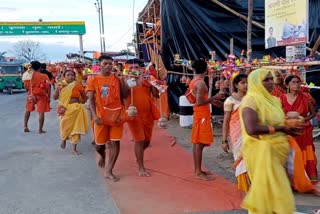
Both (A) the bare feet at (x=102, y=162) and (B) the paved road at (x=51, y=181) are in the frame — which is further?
(A) the bare feet at (x=102, y=162)

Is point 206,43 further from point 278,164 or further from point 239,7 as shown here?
point 278,164

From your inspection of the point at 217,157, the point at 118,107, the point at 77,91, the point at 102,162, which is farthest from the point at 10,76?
the point at 118,107

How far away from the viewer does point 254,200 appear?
3.52 metres

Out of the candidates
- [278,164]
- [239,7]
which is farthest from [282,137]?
[239,7]

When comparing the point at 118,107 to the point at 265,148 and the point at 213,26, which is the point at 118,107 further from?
the point at 213,26

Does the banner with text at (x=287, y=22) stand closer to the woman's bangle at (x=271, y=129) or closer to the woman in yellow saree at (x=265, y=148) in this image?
the woman in yellow saree at (x=265, y=148)

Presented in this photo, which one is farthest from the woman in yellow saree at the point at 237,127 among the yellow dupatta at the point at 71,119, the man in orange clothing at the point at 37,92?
the man in orange clothing at the point at 37,92

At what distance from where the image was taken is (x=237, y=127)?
191 inches

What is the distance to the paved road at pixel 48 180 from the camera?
4930mm

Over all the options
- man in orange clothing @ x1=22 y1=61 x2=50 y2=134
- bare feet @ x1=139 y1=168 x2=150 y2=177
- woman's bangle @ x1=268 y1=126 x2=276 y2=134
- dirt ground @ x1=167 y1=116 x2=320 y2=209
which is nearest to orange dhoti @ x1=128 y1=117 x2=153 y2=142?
bare feet @ x1=139 y1=168 x2=150 y2=177

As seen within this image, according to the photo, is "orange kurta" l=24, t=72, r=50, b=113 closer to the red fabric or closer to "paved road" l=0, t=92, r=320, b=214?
"paved road" l=0, t=92, r=320, b=214

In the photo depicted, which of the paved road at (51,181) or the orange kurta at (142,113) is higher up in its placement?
the orange kurta at (142,113)

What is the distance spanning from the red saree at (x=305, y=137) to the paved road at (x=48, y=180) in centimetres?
237

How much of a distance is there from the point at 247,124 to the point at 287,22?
3.39 m
